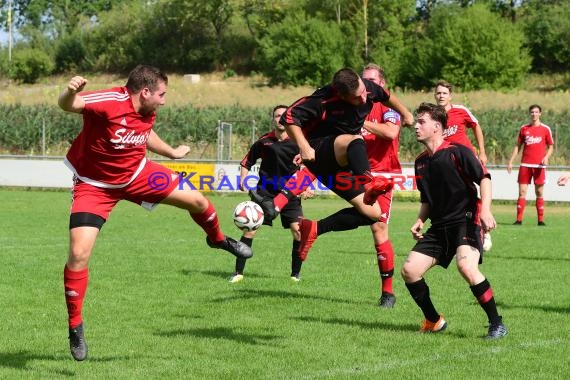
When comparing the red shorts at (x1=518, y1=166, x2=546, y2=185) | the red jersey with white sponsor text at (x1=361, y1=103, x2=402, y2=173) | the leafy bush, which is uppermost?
the red jersey with white sponsor text at (x1=361, y1=103, x2=402, y2=173)

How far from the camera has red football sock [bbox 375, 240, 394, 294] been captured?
9.52m

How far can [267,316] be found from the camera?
8758mm

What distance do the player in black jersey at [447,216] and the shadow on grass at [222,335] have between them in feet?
4.17

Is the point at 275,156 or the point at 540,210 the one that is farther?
the point at 540,210

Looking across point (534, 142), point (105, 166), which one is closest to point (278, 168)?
point (105, 166)

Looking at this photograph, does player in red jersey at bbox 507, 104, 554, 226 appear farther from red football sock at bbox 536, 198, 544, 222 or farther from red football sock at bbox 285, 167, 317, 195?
red football sock at bbox 285, 167, 317, 195

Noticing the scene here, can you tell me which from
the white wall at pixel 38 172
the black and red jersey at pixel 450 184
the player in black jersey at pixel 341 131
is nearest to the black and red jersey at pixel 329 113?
the player in black jersey at pixel 341 131

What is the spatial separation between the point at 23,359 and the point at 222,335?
1.66 m

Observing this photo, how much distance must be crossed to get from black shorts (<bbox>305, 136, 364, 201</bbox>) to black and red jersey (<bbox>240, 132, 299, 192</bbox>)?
294 centimetres

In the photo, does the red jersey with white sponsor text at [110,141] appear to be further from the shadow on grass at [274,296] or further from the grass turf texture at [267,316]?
the shadow on grass at [274,296]

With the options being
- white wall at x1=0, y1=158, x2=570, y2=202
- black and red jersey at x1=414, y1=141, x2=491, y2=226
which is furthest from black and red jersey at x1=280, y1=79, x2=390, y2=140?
white wall at x1=0, y1=158, x2=570, y2=202

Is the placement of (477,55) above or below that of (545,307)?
below

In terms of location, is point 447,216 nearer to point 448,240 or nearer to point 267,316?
point 448,240

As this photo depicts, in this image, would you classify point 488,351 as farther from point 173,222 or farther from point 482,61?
point 482,61
